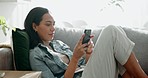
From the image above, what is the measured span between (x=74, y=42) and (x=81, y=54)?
553 mm

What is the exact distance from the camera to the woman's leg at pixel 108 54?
135 centimetres

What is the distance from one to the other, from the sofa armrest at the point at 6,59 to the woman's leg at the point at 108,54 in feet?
1.94

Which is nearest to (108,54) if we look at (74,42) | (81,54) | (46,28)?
(81,54)

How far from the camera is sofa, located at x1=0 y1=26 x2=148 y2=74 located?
1.65 meters

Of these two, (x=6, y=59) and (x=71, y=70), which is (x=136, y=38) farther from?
(x=6, y=59)

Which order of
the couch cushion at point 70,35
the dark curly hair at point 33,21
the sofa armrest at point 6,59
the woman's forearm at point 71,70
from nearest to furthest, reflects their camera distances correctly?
1. the woman's forearm at point 71,70
2. the sofa armrest at point 6,59
3. the dark curly hair at point 33,21
4. the couch cushion at point 70,35

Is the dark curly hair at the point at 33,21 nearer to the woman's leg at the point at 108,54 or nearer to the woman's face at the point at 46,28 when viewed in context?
the woman's face at the point at 46,28

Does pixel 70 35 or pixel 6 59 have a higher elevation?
pixel 70 35

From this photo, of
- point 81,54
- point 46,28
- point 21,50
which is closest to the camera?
point 81,54

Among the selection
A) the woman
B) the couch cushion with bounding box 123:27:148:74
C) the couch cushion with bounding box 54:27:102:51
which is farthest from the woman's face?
the couch cushion with bounding box 123:27:148:74

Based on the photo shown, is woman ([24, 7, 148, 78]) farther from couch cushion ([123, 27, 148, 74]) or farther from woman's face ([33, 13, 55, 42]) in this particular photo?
couch cushion ([123, 27, 148, 74])

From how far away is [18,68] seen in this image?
162 centimetres

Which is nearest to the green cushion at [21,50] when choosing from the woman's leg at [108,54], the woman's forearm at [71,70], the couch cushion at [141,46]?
the woman's forearm at [71,70]

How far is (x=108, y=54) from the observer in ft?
4.46
